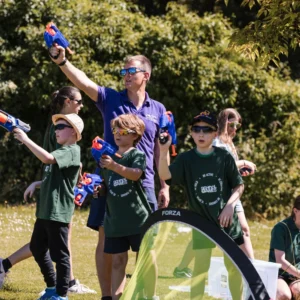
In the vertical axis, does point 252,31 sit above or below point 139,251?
above

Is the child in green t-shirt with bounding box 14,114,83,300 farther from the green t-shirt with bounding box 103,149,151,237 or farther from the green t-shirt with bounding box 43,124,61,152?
the green t-shirt with bounding box 103,149,151,237

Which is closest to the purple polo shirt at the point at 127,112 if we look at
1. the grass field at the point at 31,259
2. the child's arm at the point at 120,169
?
the child's arm at the point at 120,169

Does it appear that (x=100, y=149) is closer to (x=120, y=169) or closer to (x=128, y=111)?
(x=120, y=169)

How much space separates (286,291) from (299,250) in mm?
369

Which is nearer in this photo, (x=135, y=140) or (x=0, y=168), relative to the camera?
(x=135, y=140)

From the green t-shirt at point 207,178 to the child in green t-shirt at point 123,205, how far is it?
0.97 feet

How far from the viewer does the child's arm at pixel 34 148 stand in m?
5.68

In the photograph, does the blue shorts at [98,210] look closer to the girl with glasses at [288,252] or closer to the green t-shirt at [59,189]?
the green t-shirt at [59,189]

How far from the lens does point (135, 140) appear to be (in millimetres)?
5906

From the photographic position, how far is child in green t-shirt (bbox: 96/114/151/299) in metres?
5.74

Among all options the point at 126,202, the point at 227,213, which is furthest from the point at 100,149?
the point at 227,213

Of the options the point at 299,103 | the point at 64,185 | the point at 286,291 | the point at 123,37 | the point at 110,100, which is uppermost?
the point at 123,37

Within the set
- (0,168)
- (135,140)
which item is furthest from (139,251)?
(0,168)

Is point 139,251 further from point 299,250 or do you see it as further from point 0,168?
point 0,168
